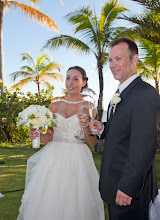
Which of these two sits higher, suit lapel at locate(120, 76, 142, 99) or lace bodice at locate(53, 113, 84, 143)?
suit lapel at locate(120, 76, 142, 99)

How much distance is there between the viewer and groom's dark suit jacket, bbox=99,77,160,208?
83.8 inches

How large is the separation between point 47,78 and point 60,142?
33.4 metres

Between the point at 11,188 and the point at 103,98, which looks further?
the point at 103,98

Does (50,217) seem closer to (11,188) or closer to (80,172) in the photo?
(80,172)

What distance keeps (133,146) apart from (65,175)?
73.8 inches

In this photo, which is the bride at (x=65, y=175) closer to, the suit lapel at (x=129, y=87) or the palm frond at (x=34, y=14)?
the suit lapel at (x=129, y=87)

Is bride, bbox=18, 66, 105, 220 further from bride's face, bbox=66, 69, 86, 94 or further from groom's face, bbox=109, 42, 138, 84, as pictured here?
groom's face, bbox=109, 42, 138, 84

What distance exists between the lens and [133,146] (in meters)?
2.16

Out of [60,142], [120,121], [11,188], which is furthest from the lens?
[11,188]

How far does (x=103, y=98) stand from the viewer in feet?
48.2

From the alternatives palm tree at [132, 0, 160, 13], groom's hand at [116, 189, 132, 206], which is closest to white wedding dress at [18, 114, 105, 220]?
groom's hand at [116, 189, 132, 206]

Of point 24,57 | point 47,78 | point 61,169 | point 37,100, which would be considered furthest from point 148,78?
point 61,169

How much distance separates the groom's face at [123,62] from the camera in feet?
8.39

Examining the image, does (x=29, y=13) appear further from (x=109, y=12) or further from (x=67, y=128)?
(x=67, y=128)
